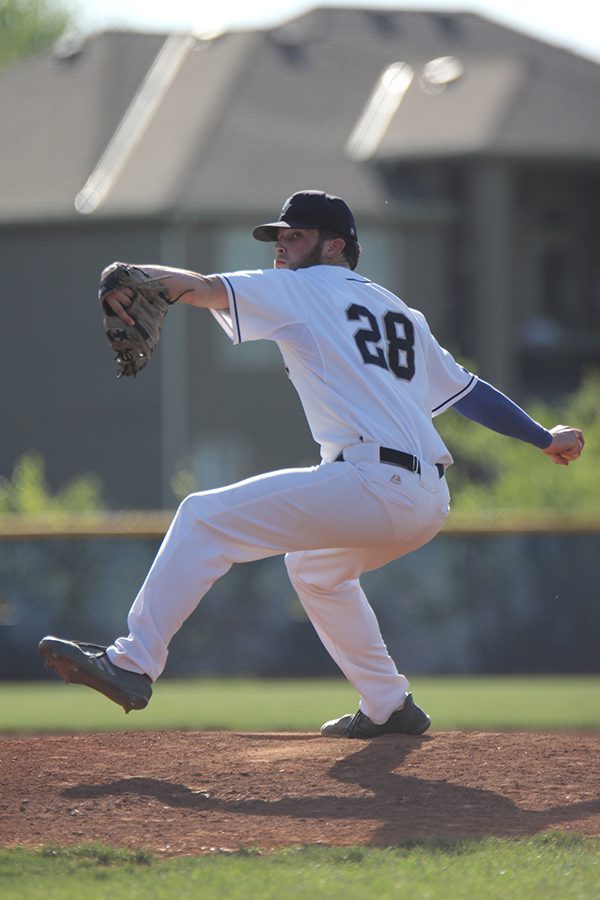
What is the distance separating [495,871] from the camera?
4598 mm

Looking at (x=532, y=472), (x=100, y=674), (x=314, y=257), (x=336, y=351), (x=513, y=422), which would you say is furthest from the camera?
(x=532, y=472)

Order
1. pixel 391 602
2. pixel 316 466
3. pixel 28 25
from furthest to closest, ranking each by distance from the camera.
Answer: pixel 28 25 < pixel 391 602 < pixel 316 466

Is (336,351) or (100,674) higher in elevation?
(336,351)

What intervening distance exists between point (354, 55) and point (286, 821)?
23.9 meters

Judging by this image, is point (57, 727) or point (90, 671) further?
point (57, 727)

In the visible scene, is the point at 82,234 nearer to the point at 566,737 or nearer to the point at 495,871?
the point at 566,737

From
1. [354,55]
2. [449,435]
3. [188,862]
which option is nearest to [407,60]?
[354,55]

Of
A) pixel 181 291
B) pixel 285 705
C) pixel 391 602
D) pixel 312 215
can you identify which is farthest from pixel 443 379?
pixel 391 602

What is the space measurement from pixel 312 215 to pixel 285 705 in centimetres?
783

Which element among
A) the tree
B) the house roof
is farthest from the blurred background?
the tree

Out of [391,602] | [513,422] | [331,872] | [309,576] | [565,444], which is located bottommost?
[391,602]

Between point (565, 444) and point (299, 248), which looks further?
point (565, 444)

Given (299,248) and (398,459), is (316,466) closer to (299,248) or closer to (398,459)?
(398,459)

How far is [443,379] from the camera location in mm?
6152
